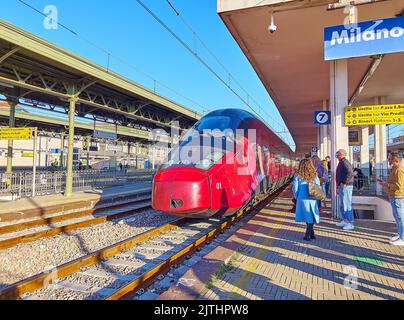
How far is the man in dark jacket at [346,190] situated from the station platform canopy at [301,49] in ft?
11.7

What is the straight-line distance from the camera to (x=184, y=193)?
6582mm

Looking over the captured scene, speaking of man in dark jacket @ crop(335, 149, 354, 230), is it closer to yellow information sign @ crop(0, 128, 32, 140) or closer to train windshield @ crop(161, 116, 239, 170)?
train windshield @ crop(161, 116, 239, 170)

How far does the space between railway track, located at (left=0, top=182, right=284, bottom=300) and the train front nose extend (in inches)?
29.3

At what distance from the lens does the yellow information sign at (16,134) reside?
41.9 feet

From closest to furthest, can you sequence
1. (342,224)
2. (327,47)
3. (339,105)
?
(327,47), (342,224), (339,105)

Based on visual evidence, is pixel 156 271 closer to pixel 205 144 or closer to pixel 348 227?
pixel 205 144

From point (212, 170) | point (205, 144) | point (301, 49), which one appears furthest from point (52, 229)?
point (301, 49)

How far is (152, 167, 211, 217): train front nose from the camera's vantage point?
6.58 m

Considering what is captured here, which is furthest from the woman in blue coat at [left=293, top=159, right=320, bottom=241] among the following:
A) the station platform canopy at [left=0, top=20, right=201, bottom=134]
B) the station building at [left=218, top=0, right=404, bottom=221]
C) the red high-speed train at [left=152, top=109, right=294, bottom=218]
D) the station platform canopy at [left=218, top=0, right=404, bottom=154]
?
the station platform canopy at [left=0, top=20, right=201, bottom=134]

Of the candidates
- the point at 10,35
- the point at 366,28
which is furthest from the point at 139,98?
the point at 366,28

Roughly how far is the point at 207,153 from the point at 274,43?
449cm

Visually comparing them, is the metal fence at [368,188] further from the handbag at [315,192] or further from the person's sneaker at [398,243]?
the handbag at [315,192]

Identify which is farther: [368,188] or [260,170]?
[368,188]

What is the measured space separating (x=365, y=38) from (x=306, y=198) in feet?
12.1
